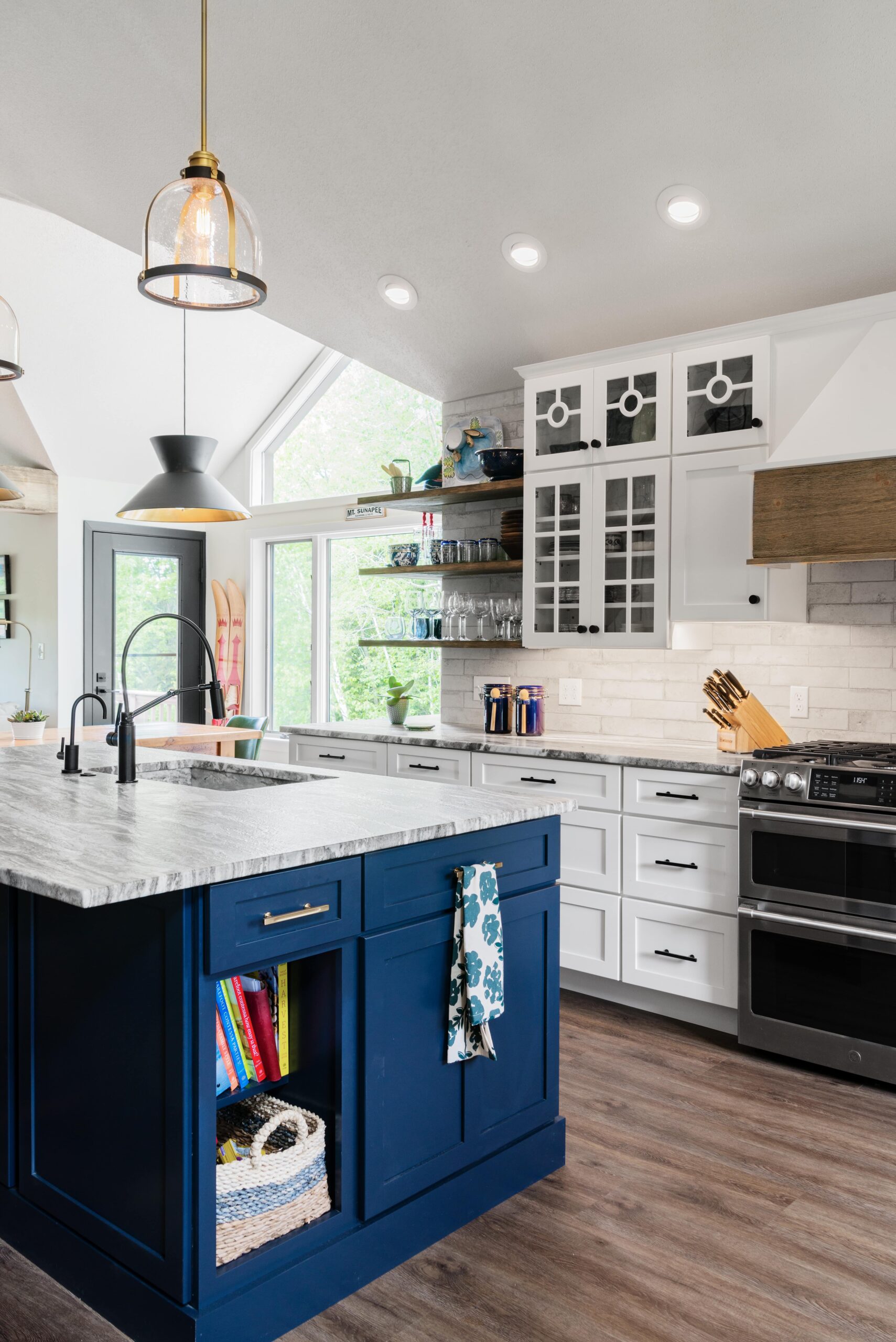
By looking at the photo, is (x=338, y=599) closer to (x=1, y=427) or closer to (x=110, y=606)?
(x=110, y=606)

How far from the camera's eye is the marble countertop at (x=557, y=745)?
137 inches

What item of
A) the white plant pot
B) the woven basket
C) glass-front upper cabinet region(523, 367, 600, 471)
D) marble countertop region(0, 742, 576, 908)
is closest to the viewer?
marble countertop region(0, 742, 576, 908)

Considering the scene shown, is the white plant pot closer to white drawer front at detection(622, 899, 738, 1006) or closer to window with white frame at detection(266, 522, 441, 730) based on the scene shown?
window with white frame at detection(266, 522, 441, 730)

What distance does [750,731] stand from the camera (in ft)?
11.9

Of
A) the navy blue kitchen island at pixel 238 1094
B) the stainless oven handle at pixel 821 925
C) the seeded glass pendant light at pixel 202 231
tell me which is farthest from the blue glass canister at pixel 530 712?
the seeded glass pendant light at pixel 202 231

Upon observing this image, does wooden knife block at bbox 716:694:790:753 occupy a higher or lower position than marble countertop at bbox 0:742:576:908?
higher

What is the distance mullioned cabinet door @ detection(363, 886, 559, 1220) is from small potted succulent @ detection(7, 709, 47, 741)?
3638 mm

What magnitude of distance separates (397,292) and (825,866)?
282 centimetres

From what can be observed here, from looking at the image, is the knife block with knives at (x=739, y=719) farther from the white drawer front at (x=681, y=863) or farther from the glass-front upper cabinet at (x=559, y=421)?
the glass-front upper cabinet at (x=559, y=421)

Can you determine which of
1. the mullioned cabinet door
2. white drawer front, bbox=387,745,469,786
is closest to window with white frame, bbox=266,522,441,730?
white drawer front, bbox=387,745,469,786

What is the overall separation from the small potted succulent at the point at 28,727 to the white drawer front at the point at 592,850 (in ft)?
9.77

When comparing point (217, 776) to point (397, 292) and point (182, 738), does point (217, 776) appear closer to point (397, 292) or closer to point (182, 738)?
point (182, 738)

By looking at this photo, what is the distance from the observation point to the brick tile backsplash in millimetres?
3592

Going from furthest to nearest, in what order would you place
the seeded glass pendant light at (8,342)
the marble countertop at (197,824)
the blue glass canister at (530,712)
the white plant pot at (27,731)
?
the white plant pot at (27,731) → the blue glass canister at (530,712) → the seeded glass pendant light at (8,342) → the marble countertop at (197,824)
